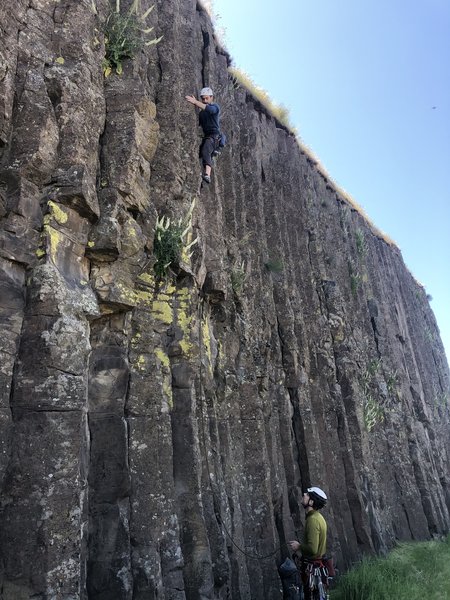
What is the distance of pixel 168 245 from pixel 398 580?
304 inches

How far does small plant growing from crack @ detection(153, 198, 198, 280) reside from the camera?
25.4 feet

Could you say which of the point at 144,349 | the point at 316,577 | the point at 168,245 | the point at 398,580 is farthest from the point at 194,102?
the point at 398,580

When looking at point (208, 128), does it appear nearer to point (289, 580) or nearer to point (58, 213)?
point (58, 213)

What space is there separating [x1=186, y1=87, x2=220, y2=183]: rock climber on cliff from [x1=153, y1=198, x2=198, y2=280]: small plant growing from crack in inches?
103

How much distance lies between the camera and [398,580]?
Result: 9320mm

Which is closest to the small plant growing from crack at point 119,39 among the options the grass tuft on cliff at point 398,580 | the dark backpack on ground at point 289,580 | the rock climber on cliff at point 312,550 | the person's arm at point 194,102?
the person's arm at point 194,102

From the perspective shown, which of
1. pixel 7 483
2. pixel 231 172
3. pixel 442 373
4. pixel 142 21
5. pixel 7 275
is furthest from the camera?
pixel 442 373

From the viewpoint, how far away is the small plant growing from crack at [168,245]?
25.4ft

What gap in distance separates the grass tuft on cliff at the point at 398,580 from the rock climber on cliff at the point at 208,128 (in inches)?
330

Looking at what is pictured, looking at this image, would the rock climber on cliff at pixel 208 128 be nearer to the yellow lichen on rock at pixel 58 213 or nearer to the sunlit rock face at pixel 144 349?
the sunlit rock face at pixel 144 349

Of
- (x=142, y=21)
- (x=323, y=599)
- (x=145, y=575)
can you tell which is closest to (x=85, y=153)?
(x=142, y=21)

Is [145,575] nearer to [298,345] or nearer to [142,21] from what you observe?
[298,345]

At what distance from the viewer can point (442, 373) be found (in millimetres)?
33625

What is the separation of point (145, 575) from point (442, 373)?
32259mm
